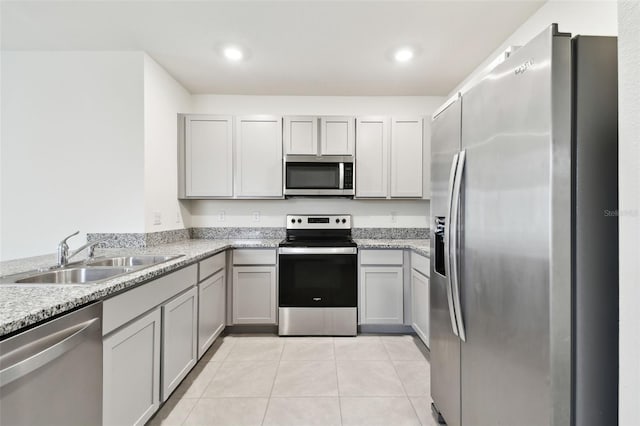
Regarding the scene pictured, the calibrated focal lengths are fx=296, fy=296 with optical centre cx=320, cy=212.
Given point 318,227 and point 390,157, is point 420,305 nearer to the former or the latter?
point 318,227

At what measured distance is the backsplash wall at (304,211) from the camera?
3.45m

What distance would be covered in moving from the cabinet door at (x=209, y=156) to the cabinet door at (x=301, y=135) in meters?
0.61

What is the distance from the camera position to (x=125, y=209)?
2514mm

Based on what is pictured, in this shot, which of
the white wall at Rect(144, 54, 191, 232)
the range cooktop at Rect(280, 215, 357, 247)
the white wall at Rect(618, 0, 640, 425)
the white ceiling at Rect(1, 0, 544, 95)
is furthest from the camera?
the range cooktop at Rect(280, 215, 357, 247)

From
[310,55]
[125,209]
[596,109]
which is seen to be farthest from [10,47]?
[596,109]

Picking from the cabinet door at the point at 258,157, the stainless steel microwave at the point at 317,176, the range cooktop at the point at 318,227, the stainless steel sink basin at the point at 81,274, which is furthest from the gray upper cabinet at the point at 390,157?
the stainless steel sink basin at the point at 81,274

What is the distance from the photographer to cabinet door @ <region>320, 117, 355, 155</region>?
10.4 feet

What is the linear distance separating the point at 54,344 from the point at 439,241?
165cm

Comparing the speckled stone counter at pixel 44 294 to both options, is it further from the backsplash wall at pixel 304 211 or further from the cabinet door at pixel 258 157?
the backsplash wall at pixel 304 211

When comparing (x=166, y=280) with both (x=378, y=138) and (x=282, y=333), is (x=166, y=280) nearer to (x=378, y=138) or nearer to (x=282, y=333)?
(x=282, y=333)

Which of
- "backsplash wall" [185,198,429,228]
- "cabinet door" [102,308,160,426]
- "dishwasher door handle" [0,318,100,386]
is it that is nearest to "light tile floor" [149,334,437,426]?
"cabinet door" [102,308,160,426]

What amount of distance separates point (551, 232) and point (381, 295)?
223 centimetres

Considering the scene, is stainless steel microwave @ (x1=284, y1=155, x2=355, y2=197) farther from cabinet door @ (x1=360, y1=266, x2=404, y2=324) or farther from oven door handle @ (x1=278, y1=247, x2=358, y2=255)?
cabinet door @ (x1=360, y1=266, x2=404, y2=324)

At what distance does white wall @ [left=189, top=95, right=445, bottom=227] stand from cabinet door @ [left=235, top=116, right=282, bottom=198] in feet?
0.99
